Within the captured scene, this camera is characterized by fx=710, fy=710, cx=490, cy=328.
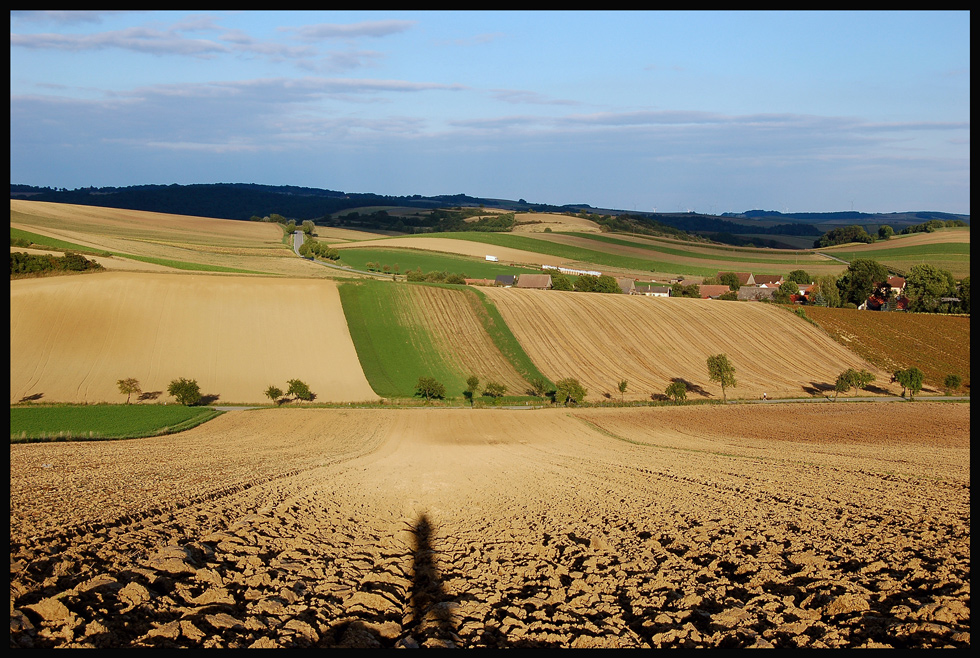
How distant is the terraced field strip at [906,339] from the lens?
169 ft

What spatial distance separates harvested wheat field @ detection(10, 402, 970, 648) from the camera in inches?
316

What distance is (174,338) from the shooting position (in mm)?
45906

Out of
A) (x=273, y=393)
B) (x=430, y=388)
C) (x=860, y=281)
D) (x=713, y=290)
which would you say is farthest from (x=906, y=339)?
(x=273, y=393)

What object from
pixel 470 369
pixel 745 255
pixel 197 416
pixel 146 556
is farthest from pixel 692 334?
pixel 745 255

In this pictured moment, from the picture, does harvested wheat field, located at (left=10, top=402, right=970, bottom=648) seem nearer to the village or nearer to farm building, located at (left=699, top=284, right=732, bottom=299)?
the village

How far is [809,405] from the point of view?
132 feet

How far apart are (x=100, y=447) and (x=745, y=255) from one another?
11934cm

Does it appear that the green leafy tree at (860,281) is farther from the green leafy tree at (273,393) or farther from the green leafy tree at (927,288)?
the green leafy tree at (273,393)

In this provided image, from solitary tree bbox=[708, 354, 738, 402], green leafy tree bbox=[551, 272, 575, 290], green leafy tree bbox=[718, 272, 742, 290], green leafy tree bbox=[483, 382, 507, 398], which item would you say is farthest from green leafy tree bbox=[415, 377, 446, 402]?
green leafy tree bbox=[718, 272, 742, 290]

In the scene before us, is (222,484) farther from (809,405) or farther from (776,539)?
(809,405)

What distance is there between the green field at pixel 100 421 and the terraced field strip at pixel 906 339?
4595 centimetres

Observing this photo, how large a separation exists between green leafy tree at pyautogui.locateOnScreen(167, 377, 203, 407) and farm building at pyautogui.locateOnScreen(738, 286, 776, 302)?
62.4 metres

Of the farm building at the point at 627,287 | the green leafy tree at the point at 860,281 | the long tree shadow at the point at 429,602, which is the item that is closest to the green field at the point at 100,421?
the long tree shadow at the point at 429,602

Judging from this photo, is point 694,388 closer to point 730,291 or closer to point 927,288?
point 730,291
